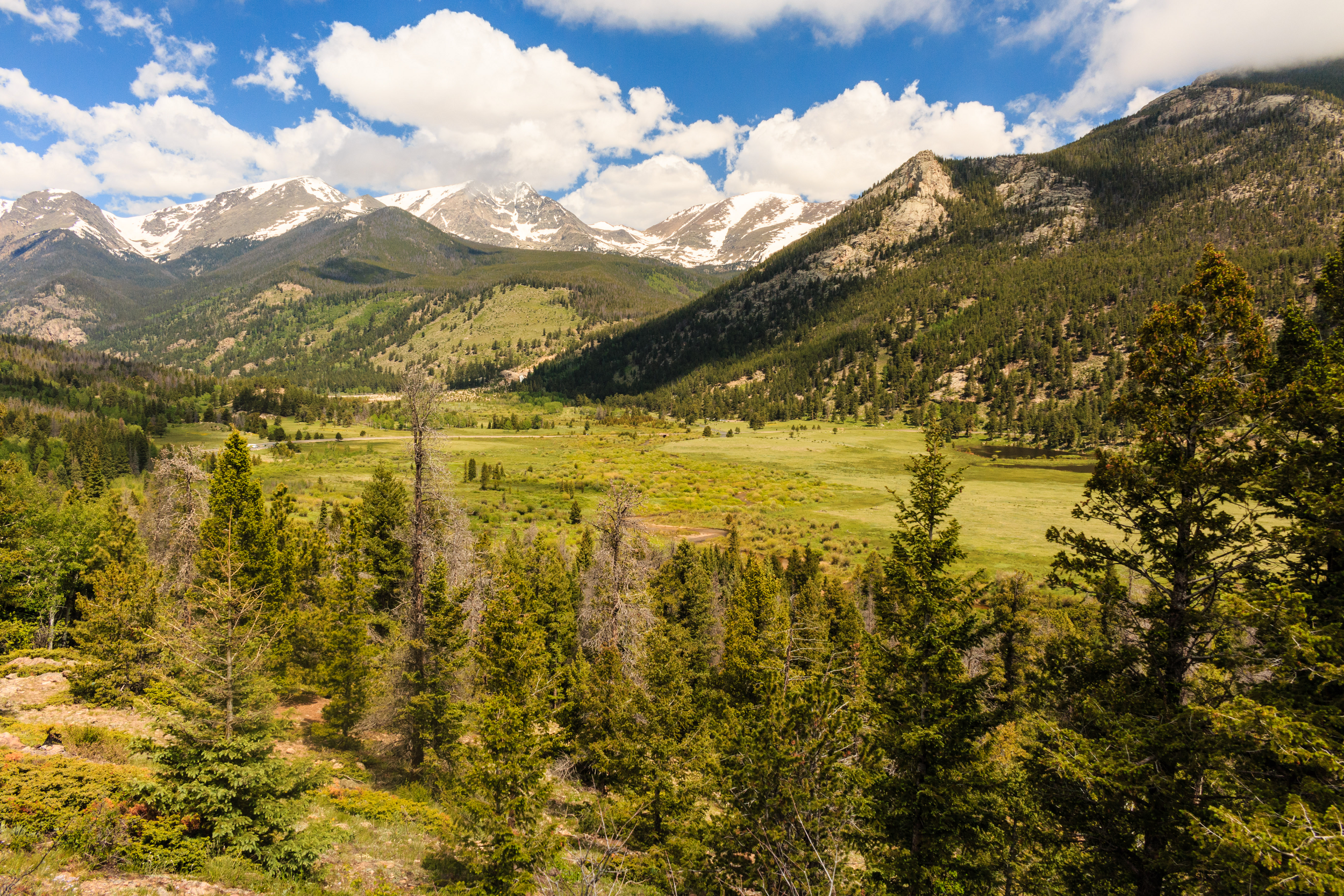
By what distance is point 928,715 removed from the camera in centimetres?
1397

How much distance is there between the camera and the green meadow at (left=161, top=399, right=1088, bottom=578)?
65312mm

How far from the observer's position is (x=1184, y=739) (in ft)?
30.0

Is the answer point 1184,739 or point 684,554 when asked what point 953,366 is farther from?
point 1184,739

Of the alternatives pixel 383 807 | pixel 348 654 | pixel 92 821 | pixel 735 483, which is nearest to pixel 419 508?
pixel 348 654

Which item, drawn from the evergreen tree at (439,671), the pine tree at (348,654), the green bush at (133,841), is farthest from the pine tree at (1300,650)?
the pine tree at (348,654)

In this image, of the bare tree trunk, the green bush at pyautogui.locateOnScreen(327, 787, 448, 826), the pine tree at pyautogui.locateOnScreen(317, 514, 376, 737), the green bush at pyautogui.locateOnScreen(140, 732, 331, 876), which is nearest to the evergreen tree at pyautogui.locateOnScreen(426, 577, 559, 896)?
the green bush at pyautogui.locateOnScreen(327, 787, 448, 826)

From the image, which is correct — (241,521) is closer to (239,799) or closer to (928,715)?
(239,799)

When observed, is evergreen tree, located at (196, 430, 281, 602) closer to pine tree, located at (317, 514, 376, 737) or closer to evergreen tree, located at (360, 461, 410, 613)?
pine tree, located at (317, 514, 376, 737)

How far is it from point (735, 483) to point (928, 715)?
3208 inches

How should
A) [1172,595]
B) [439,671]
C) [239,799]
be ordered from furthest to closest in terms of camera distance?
→ [439,671]
[239,799]
[1172,595]

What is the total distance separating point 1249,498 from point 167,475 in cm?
4339

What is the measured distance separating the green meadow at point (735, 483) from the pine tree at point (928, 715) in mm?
16306

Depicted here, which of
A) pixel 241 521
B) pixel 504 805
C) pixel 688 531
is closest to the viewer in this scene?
pixel 504 805

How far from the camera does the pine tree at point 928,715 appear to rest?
13250 millimetres
